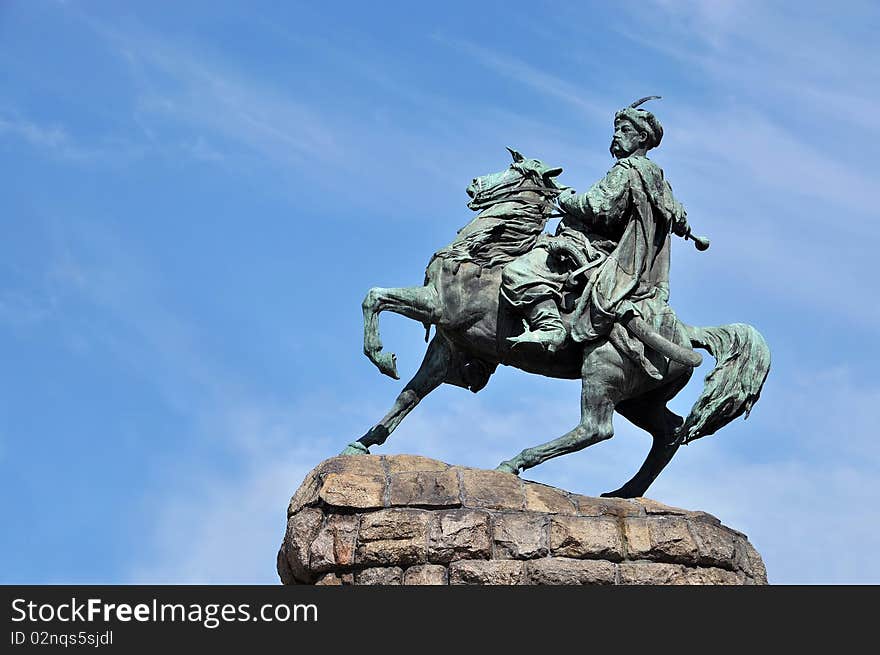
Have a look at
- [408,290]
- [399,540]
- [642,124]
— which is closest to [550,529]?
[399,540]

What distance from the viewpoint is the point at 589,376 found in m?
16.9

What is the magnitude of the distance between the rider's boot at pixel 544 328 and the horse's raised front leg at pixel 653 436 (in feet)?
3.38

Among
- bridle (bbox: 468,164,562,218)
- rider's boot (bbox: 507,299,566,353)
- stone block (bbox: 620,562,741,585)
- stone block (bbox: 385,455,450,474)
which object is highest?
bridle (bbox: 468,164,562,218)

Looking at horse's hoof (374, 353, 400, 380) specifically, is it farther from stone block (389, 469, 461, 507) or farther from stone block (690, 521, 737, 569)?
stone block (690, 521, 737, 569)

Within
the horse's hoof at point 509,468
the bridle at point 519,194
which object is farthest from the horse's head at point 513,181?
the horse's hoof at point 509,468

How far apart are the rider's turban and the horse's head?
2.31ft

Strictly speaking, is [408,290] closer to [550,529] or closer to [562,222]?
[562,222]

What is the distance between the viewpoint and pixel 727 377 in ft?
56.3

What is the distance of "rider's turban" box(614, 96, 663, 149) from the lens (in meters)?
17.7

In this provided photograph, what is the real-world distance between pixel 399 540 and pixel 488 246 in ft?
9.20

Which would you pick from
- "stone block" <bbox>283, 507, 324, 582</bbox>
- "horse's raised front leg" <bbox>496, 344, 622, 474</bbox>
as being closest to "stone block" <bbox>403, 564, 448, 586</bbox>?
"stone block" <bbox>283, 507, 324, 582</bbox>

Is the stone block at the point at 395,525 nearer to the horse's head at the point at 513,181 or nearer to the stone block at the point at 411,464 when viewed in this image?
the stone block at the point at 411,464

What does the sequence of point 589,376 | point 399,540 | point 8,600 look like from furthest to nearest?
point 589,376
point 399,540
point 8,600

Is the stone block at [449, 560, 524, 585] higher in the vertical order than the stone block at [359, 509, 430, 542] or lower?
lower
